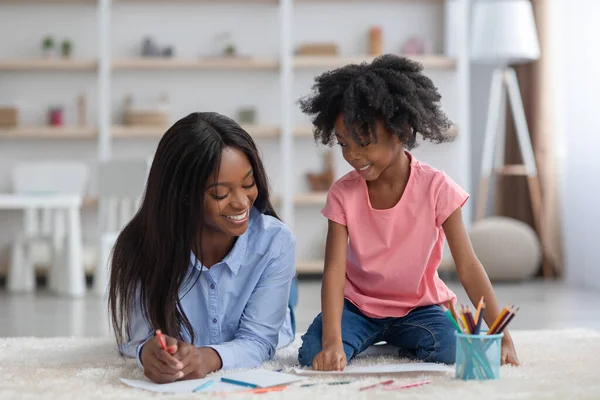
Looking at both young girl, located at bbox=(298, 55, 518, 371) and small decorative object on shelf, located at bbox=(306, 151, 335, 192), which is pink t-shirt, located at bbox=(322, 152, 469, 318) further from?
small decorative object on shelf, located at bbox=(306, 151, 335, 192)

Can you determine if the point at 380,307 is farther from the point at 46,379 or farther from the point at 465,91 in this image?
the point at 465,91

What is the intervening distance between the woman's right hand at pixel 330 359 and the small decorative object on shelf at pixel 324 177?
10.7ft

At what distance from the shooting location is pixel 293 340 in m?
2.37

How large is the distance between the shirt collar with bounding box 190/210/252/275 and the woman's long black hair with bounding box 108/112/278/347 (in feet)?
0.16

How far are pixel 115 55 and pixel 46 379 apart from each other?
3503 millimetres

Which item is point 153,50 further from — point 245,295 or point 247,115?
point 245,295

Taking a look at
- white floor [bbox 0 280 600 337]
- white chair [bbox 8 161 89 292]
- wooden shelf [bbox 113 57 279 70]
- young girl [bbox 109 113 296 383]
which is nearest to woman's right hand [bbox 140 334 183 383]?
young girl [bbox 109 113 296 383]

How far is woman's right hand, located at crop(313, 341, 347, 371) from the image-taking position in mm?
1824

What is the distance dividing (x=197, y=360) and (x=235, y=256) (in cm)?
29

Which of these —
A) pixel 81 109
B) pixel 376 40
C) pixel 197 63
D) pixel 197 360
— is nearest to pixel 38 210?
pixel 81 109

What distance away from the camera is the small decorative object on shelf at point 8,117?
4.91 meters

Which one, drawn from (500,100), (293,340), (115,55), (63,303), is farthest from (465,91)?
(293,340)

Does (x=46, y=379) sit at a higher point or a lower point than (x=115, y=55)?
lower

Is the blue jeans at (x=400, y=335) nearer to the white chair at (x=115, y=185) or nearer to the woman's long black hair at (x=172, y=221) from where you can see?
the woman's long black hair at (x=172, y=221)
